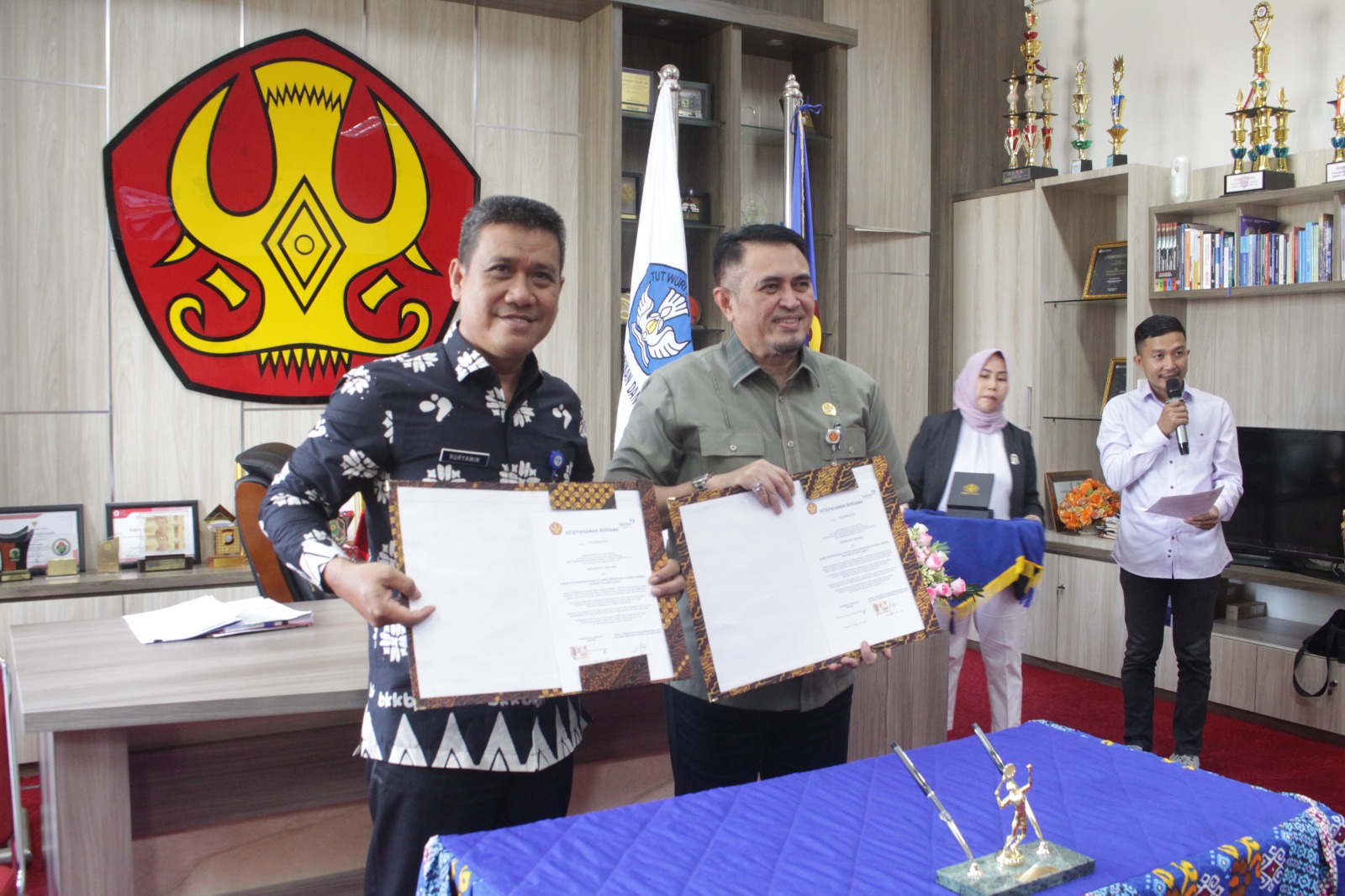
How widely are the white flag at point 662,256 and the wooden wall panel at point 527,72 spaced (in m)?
0.52

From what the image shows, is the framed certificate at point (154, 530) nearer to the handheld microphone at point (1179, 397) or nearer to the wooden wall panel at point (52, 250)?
the wooden wall panel at point (52, 250)

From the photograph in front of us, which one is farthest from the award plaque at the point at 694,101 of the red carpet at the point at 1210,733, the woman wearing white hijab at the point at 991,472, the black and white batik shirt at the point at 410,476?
the black and white batik shirt at the point at 410,476

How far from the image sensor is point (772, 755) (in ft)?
7.21

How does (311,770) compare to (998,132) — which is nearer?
(311,770)

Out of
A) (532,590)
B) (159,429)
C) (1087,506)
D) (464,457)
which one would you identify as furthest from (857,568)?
(1087,506)

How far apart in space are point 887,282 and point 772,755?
452cm

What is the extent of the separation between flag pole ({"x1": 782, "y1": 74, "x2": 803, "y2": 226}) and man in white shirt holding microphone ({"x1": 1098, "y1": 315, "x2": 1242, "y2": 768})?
191 centimetres

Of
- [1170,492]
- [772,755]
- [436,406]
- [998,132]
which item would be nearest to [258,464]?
[436,406]

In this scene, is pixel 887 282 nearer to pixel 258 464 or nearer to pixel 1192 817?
pixel 258 464

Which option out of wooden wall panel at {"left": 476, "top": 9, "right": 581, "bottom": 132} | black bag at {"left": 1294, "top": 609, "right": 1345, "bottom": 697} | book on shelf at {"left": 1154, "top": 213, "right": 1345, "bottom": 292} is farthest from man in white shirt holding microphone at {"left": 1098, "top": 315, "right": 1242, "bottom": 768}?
wooden wall panel at {"left": 476, "top": 9, "right": 581, "bottom": 132}

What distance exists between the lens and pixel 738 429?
217cm

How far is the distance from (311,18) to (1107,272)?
4143mm

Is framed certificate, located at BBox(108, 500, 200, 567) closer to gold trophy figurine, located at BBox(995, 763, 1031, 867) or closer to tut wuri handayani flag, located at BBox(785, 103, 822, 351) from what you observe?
tut wuri handayani flag, located at BBox(785, 103, 822, 351)

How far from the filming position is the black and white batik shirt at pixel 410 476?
1658 mm
